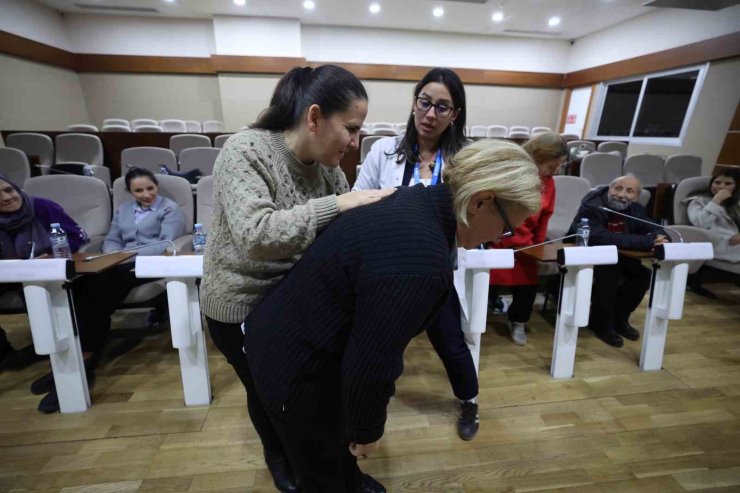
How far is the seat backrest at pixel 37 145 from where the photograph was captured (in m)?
4.59

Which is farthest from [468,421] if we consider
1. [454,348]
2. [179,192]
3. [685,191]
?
[685,191]

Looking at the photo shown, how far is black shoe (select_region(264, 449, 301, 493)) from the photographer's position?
1199 millimetres

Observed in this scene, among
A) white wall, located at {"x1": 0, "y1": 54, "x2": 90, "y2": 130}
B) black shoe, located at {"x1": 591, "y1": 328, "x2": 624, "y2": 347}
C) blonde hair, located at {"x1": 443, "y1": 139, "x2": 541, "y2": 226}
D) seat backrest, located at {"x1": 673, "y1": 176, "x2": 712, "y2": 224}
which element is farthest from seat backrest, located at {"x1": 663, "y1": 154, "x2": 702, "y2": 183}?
white wall, located at {"x1": 0, "y1": 54, "x2": 90, "y2": 130}

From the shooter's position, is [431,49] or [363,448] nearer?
[363,448]

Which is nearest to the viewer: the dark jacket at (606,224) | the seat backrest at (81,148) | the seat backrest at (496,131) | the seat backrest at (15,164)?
the dark jacket at (606,224)

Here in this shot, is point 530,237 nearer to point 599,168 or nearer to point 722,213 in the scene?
point 722,213

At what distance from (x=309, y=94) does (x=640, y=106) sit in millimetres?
8759

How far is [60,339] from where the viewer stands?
4.67 ft

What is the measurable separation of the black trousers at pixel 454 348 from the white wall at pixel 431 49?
8.25 metres

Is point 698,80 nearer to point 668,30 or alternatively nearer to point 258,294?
point 668,30

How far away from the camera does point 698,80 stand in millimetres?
5723

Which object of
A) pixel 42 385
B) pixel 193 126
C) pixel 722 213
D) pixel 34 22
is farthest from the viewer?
pixel 193 126

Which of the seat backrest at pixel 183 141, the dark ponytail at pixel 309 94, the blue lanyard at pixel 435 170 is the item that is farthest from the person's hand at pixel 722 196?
the seat backrest at pixel 183 141

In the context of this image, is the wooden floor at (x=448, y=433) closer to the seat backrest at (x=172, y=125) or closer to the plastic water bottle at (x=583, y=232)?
the plastic water bottle at (x=583, y=232)
